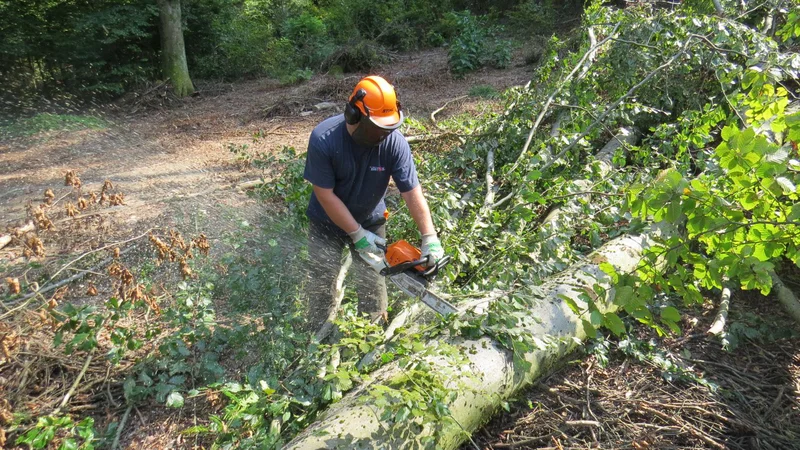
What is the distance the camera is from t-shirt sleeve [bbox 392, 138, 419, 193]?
2.81m

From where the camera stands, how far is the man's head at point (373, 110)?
97.7 inches

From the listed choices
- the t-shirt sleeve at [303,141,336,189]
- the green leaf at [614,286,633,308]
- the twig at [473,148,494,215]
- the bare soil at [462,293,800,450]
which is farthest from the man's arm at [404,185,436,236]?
the green leaf at [614,286,633,308]

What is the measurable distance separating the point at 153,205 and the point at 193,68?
830 cm

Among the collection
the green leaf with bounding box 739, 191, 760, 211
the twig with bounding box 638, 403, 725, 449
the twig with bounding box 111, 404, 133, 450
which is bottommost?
the twig with bounding box 638, 403, 725, 449

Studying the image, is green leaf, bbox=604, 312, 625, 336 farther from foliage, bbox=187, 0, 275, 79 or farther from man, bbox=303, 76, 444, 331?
foliage, bbox=187, 0, 275, 79

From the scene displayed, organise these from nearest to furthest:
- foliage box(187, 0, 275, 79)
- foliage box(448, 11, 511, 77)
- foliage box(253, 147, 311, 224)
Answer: foliage box(253, 147, 311, 224), foliage box(448, 11, 511, 77), foliage box(187, 0, 275, 79)

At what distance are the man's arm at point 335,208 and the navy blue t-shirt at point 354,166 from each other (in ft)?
0.14

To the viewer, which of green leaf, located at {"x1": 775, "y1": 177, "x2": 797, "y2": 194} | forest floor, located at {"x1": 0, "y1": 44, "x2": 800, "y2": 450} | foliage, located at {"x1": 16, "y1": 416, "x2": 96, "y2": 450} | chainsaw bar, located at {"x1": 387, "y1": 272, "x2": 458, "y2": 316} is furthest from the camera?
chainsaw bar, located at {"x1": 387, "y1": 272, "x2": 458, "y2": 316}

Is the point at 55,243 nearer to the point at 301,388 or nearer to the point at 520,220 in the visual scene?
the point at 301,388

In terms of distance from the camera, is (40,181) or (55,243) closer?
(55,243)

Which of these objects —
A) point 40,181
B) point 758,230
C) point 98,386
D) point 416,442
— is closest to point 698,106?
point 758,230

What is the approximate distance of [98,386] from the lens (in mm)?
2625

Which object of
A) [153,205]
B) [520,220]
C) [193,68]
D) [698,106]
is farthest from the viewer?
[193,68]

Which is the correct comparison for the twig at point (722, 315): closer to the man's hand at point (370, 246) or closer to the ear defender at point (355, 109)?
the man's hand at point (370, 246)
